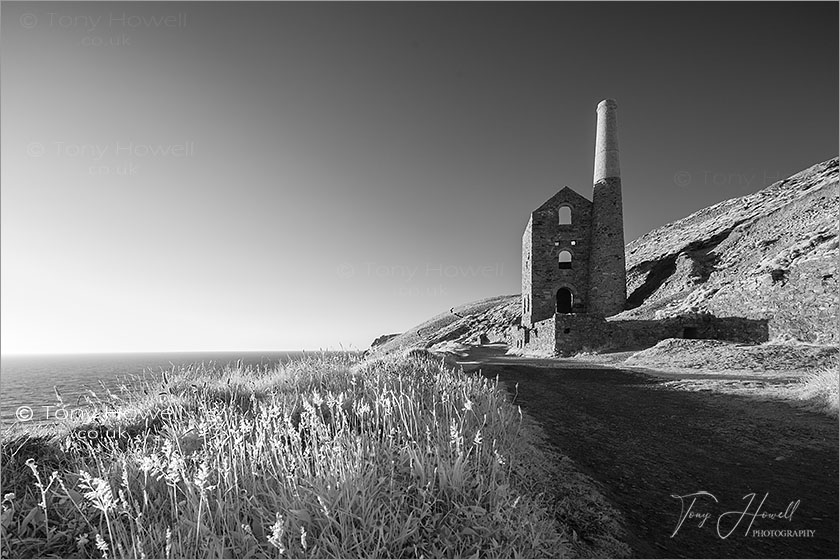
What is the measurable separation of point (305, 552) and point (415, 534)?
0.82 m

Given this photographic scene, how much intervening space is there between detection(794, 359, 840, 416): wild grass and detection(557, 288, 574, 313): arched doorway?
23703 millimetres

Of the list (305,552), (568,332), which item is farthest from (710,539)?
(568,332)

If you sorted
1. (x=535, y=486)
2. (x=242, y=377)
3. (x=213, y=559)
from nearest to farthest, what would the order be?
(x=213, y=559) < (x=535, y=486) < (x=242, y=377)

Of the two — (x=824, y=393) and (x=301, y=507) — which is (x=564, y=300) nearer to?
(x=824, y=393)

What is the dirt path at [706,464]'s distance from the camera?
10.4 feet

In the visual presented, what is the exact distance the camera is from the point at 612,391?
945 cm

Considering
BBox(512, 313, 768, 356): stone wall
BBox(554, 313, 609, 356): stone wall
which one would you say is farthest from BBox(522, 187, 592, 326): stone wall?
BBox(554, 313, 609, 356): stone wall

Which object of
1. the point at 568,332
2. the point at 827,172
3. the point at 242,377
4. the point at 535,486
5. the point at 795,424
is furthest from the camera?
the point at 827,172

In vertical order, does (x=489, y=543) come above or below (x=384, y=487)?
below

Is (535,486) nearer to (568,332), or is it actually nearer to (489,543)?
(489,543)

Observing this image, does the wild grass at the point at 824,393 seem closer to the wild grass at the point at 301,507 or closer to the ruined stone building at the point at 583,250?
the wild grass at the point at 301,507

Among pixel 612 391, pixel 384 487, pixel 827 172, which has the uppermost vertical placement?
pixel 827 172
